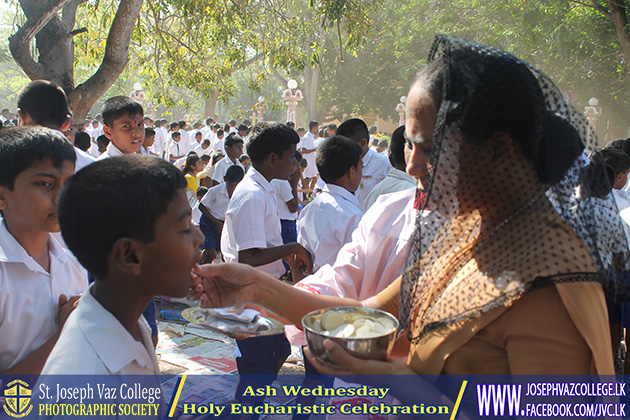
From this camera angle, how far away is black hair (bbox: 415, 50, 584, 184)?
133 centimetres

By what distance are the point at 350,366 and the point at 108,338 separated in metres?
0.68

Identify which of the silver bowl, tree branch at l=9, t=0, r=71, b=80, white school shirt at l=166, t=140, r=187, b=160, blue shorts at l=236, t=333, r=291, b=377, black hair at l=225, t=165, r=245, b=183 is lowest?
blue shorts at l=236, t=333, r=291, b=377

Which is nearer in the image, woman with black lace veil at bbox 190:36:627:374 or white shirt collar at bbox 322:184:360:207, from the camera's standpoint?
woman with black lace veil at bbox 190:36:627:374

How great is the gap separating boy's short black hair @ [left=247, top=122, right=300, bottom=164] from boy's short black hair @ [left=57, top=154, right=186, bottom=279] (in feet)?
7.81

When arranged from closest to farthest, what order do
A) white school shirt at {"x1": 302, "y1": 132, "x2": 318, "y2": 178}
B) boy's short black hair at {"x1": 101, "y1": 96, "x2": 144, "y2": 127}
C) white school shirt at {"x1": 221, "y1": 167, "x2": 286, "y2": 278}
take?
white school shirt at {"x1": 221, "y1": 167, "x2": 286, "y2": 278}, boy's short black hair at {"x1": 101, "y1": 96, "x2": 144, "y2": 127}, white school shirt at {"x1": 302, "y1": 132, "x2": 318, "y2": 178}

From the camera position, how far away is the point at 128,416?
4.64 feet

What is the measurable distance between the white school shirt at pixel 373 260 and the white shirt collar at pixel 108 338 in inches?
35.1

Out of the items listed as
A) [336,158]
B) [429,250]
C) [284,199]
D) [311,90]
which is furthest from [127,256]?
[311,90]

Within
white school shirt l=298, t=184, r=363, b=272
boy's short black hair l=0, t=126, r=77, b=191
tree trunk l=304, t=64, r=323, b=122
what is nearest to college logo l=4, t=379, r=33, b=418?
boy's short black hair l=0, t=126, r=77, b=191

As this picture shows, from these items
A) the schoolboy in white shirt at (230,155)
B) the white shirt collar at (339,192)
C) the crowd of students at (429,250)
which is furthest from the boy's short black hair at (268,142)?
the schoolboy in white shirt at (230,155)

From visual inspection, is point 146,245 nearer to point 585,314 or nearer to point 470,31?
point 585,314

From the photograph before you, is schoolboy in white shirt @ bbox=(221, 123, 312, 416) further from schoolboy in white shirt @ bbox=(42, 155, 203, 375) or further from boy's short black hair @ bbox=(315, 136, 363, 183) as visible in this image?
schoolboy in white shirt @ bbox=(42, 155, 203, 375)

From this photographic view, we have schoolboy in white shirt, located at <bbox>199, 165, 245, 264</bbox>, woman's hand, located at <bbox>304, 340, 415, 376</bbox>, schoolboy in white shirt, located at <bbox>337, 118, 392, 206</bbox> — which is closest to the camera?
woman's hand, located at <bbox>304, 340, 415, 376</bbox>

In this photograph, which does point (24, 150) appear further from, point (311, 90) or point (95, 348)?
point (311, 90)
